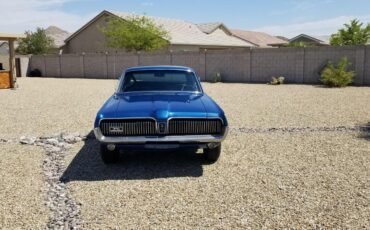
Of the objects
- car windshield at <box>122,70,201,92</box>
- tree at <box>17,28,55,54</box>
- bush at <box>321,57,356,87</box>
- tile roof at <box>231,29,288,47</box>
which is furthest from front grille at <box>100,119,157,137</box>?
tile roof at <box>231,29,288,47</box>

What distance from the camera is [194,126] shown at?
573 centimetres

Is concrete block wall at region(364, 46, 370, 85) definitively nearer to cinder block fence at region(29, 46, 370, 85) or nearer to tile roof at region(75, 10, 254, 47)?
cinder block fence at region(29, 46, 370, 85)

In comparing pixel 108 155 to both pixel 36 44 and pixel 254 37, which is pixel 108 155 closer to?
pixel 36 44

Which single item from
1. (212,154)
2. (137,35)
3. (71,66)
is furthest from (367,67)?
(71,66)

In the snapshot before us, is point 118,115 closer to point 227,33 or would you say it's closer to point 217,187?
point 217,187

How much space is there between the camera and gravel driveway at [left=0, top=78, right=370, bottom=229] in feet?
14.0

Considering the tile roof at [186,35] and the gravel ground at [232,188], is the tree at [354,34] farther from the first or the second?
the gravel ground at [232,188]

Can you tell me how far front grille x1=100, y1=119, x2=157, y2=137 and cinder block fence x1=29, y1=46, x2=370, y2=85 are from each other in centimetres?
1795

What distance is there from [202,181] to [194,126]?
817 mm

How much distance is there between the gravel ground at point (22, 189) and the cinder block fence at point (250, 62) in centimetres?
1808

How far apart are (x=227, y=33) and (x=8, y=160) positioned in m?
45.1

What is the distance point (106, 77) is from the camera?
3195 centimetres

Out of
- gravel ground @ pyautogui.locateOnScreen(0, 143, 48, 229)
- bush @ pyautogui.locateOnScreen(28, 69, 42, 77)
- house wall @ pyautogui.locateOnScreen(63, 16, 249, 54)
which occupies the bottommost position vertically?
gravel ground @ pyautogui.locateOnScreen(0, 143, 48, 229)

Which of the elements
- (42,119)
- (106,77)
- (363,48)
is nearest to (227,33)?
(106,77)
